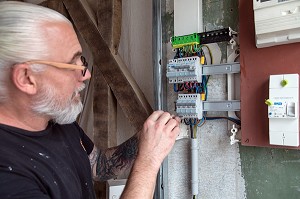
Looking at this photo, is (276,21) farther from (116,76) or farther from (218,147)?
(116,76)

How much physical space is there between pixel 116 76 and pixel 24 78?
0.60 meters

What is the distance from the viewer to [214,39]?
1.20 metres

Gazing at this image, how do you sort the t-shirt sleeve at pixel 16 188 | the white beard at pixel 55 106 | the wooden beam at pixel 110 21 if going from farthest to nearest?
the wooden beam at pixel 110 21 < the white beard at pixel 55 106 < the t-shirt sleeve at pixel 16 188

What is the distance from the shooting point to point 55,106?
3.32ft

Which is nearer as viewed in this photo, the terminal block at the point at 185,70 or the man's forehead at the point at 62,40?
the man's forehead at the point at 62,40

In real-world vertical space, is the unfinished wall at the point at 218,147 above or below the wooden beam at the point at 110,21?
below

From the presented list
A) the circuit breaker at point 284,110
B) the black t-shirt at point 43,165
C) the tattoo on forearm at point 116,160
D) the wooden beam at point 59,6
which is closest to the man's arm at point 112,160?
the tattoo on forearm at point 116,160

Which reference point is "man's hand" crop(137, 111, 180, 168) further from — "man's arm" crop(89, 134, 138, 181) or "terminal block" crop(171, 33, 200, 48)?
"terminal block" crop(171, 33, 200, 48)

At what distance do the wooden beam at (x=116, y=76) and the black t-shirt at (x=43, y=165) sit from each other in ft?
1.15

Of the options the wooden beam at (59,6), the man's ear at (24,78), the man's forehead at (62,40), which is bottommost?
the man's ear at (24,78)

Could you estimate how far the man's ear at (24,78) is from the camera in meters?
0.93

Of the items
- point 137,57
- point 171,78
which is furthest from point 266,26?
point 137,57

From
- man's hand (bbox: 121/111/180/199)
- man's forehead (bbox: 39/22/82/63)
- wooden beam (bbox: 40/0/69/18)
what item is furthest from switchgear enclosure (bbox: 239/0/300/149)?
wooden beam (bbox: 40/0/69/18)

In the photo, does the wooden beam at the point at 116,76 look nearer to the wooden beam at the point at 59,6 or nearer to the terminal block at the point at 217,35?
the wooden beam at the point at 59,6
